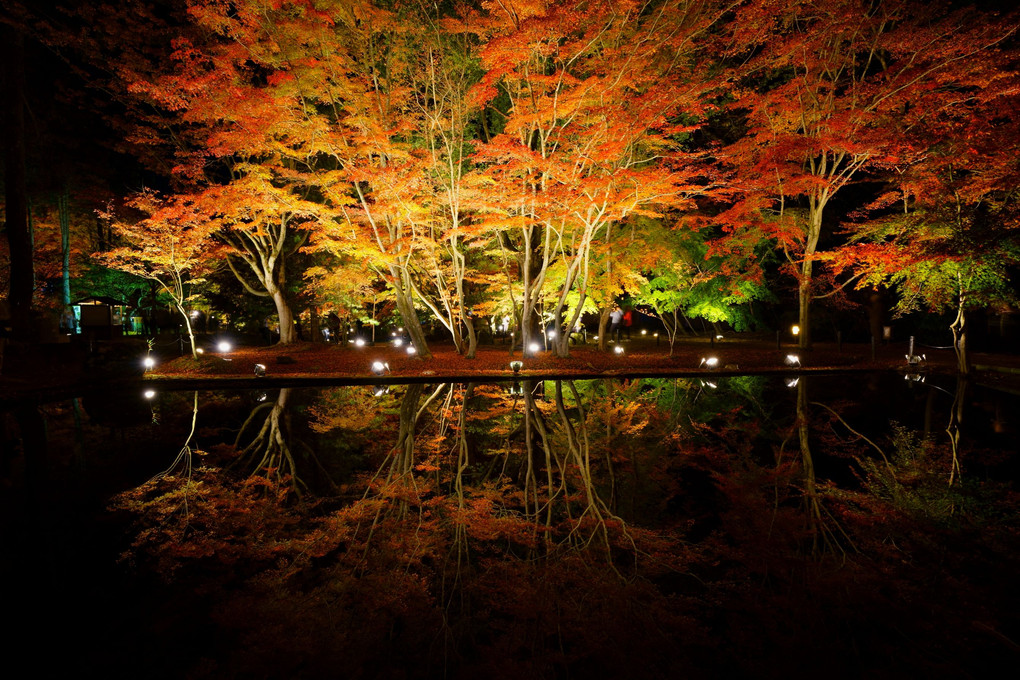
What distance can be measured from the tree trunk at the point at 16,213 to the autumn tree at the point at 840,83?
857 inches

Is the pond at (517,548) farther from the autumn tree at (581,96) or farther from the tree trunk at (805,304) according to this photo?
the tree trunk at (805,304)

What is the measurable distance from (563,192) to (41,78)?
24.6 m

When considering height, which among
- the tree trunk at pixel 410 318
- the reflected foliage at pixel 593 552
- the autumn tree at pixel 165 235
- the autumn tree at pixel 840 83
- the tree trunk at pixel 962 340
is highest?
the autumn tree at pixel 840 83

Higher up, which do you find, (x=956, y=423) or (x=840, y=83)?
(x=840, y=83)

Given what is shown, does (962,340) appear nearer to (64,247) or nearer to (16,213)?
(16,213)

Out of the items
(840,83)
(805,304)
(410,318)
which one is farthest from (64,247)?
(840,83)

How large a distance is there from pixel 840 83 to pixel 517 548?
726 inches

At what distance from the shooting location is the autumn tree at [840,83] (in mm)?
12883

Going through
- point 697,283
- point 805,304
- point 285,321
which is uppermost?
point 697,283

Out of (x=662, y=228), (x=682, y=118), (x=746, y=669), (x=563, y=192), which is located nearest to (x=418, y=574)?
(x=746, y=669)

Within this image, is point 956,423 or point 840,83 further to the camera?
point 840,83

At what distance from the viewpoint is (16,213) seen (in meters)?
14.3

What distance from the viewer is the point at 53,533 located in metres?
4.52

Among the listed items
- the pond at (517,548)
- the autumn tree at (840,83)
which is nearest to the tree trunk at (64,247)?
the pond at (517,548)
